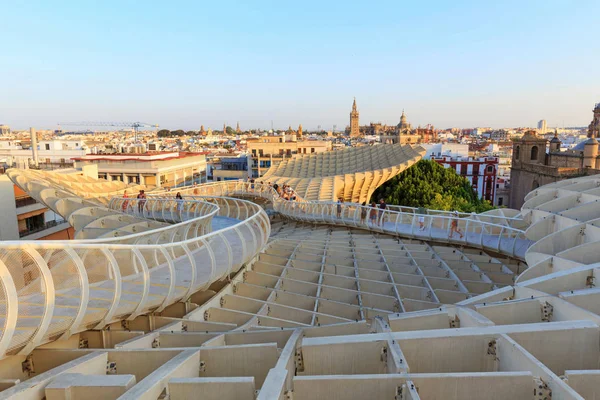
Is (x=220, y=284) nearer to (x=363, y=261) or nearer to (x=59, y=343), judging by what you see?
(x=59, y=343)

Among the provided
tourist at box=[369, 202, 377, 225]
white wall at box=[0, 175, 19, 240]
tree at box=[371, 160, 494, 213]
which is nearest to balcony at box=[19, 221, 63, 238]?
white wall at box=[0, 175, 19, 240]

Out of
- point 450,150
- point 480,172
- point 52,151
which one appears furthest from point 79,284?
point 450,150

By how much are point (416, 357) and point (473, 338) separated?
2.20ft

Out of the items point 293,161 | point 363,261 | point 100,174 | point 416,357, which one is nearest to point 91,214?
point 363,261

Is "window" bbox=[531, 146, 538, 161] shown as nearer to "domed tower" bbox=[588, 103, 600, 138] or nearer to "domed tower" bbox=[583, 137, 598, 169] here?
"domed tower" bbox=[583, 137, 598, 169]

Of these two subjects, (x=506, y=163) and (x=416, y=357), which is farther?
(x=506, y=163)

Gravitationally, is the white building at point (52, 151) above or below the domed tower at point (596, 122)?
below

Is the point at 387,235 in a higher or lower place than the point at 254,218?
lower

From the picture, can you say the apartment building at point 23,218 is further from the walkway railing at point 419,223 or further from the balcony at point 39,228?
the walkway railing at point 419,223

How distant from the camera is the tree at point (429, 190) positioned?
36406 mm

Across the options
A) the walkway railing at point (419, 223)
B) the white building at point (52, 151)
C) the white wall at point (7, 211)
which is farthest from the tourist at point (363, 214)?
the white building at point (52, 151)

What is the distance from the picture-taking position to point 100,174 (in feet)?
138

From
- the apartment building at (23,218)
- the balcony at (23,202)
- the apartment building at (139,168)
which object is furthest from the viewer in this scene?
the apartment building at (139,168)

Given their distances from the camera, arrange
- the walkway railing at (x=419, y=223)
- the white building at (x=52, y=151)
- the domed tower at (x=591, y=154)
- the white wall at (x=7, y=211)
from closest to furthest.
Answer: the walkway railing at (x=419, y=223) < the white wall at (x=7, y=211) < the domed tower at (x=591, y=154) < the white building at (x=52, y=151)
